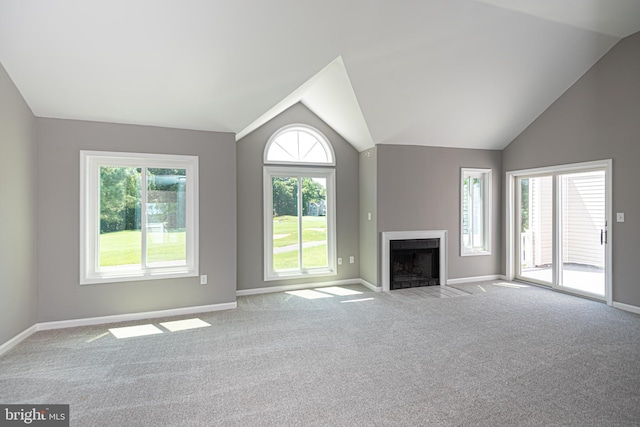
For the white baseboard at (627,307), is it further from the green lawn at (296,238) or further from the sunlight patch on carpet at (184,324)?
the sunlight patch on carpet at (184,324)

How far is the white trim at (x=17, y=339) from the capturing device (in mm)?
3178

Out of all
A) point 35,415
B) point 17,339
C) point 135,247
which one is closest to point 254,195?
point 135,247

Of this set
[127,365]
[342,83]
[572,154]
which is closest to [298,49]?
[342,83]

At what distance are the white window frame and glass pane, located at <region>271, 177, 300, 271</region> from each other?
147 centimetres

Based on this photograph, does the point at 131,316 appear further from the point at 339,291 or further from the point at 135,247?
the point at 339,291

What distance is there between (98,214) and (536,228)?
686 cm

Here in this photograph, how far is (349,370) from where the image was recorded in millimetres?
2789

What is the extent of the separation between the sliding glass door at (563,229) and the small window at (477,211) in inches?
19.5

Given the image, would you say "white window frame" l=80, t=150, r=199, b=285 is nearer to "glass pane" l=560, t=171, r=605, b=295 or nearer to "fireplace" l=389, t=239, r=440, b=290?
"fireplace" l=389, t=239, r=440, b=290

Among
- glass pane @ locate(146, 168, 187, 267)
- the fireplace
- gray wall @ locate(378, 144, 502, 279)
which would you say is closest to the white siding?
gray wall @ locate(378, 144, 502, 279)

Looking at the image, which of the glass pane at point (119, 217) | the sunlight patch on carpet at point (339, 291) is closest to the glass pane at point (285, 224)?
the sunlight patch on carpet at point (339, 291)

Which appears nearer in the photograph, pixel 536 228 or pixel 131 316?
pixel 131 316

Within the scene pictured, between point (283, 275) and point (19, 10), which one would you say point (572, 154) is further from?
point (19, 10)

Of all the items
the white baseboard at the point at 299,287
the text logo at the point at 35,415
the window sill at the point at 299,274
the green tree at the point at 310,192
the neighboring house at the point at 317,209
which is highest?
the green tree at the point at 310,192
